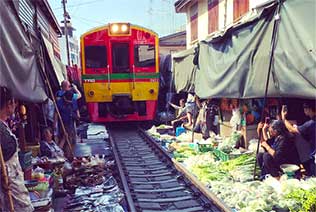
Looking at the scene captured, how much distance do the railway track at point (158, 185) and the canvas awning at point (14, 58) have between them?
6.91 ft

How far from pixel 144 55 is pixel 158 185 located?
677cm

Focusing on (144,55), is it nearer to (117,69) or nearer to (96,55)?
(117,69)

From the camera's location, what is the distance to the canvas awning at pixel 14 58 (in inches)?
127

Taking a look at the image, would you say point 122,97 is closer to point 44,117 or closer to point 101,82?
point 101,82

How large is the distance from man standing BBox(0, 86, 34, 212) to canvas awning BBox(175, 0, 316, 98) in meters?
3.18

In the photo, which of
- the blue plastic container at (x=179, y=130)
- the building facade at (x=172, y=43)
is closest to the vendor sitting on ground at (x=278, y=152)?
the blue plastic container at (x=179, y=130)

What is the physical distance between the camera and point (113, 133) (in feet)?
39.6

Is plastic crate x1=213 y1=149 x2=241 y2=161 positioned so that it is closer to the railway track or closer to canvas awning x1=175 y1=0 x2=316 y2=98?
the railway track

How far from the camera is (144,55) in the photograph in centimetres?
1222

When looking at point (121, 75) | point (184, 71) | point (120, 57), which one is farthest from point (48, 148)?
point (120, 57)

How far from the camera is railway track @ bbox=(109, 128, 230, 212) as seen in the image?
5.00 m

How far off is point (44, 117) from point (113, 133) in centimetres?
511

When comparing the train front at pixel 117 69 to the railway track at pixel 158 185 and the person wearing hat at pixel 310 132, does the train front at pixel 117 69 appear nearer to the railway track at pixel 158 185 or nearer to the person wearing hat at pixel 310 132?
the railway track at pixel 158 185

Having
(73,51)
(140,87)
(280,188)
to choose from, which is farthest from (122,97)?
(73,51)
